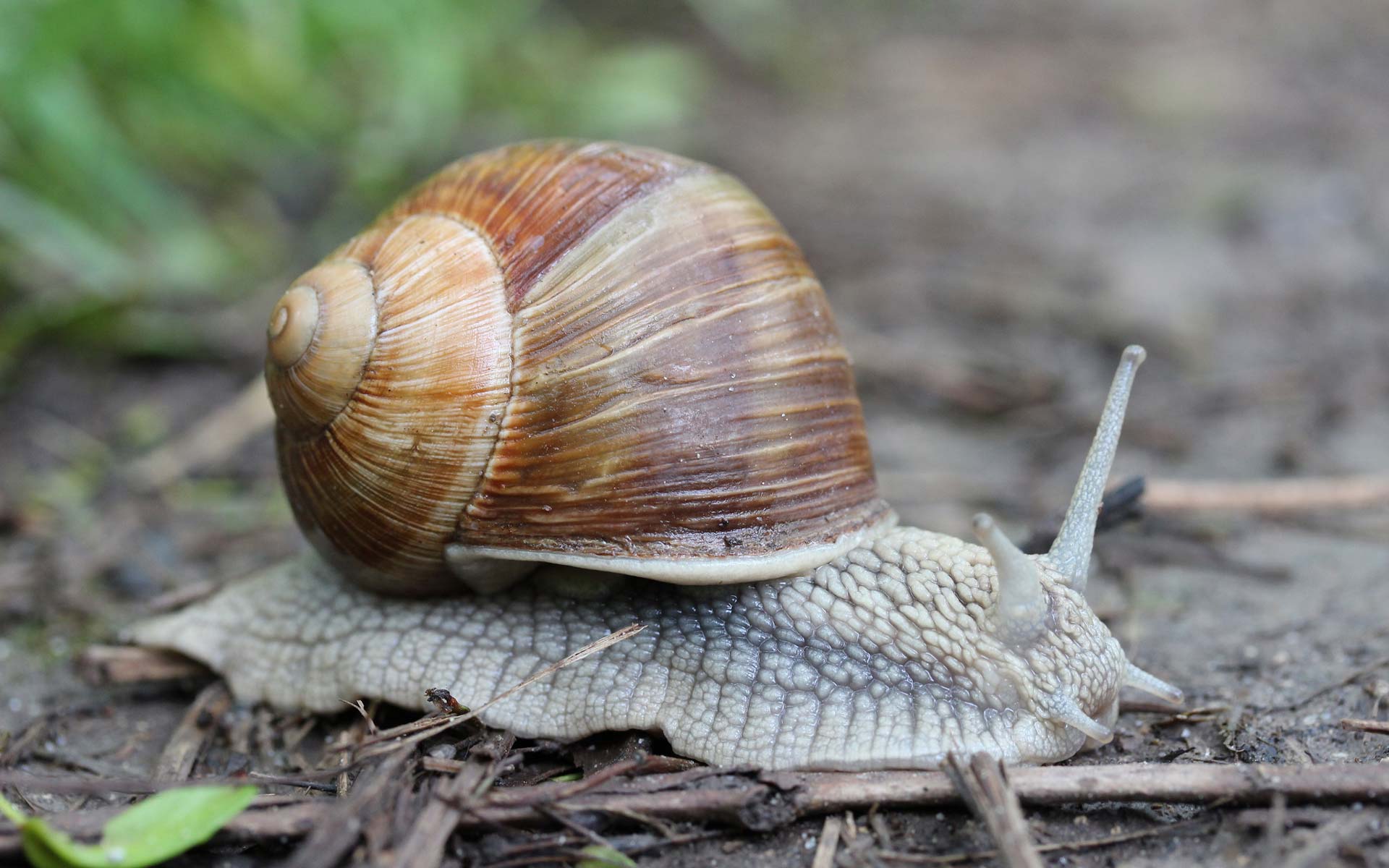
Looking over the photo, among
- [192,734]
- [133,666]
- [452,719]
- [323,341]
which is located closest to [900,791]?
[452,719]

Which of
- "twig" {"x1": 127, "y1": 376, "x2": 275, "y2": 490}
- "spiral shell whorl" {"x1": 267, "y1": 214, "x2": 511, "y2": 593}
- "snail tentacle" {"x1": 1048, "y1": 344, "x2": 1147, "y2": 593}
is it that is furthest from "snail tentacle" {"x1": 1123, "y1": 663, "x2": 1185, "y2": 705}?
"twig" {"x1": 127, "y1": 376, "x2": 275, "y2": 490}

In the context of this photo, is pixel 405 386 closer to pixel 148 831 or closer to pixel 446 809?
pixel 446 809

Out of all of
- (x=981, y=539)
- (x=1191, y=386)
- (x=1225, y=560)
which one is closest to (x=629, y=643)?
(x=981, y=539)

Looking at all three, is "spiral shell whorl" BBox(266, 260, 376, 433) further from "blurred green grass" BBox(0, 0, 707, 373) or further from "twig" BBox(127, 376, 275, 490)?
"blurred green grass" BBox(0, 0, 707, 373)

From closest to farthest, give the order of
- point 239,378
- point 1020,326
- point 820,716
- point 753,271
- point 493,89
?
1. point 820,716
2. point 753,271
3. point 239,378
4. point 1020,326
5. point 493,89

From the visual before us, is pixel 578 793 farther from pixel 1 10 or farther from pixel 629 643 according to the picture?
pixel 1 10
